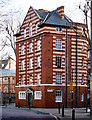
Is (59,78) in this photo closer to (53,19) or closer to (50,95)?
(50,95)

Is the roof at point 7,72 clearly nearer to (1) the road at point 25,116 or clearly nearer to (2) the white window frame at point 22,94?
(2) the white window frame at point 22,94

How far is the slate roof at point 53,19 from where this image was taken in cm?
4844

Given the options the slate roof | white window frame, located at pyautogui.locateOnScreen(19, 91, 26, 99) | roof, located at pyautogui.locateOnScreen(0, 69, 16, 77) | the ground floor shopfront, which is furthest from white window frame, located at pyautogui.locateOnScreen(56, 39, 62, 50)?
roof, located at pyautogui.locateOnScreen(0, 69, 16, 77)

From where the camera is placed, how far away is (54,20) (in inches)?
1935

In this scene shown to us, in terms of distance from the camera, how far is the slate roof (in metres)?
48.4

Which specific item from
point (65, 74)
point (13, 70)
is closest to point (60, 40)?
point (65, 74)

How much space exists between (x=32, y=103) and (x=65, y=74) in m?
7.02

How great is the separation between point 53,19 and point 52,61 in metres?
6.94

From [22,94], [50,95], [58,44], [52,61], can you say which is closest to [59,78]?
[52,61]

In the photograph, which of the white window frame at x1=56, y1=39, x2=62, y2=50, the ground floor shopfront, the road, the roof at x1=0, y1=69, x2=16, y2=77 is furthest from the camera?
the roof at x1=0, y1=69, x2=16, y2=77

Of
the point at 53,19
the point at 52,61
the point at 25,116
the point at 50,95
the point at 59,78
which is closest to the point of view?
the point at 25,116

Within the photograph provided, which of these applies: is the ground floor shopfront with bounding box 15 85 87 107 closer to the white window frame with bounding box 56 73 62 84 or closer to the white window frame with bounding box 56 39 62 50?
the white window frame with bounding box 56 73 62 84

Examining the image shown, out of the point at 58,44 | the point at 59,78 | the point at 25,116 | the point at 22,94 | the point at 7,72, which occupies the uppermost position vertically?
the point at 58,44

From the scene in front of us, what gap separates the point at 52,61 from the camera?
4728 centimetres
